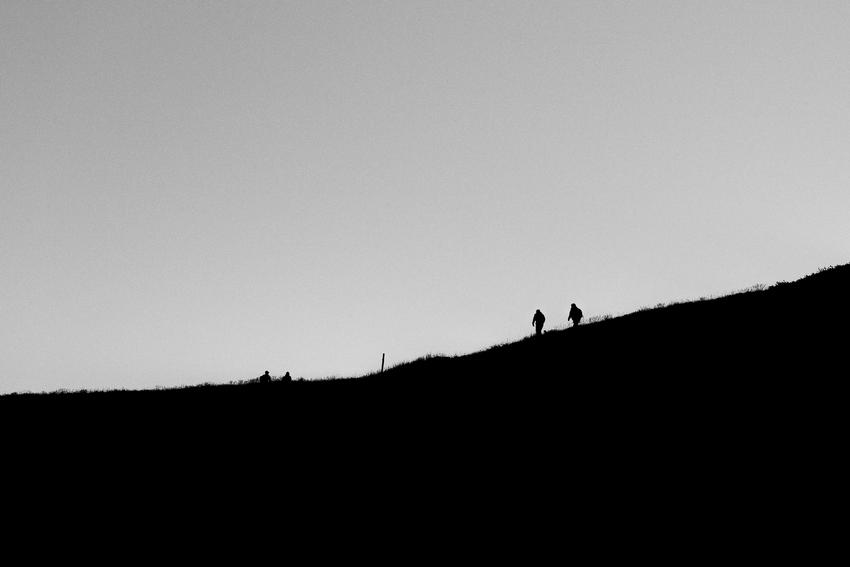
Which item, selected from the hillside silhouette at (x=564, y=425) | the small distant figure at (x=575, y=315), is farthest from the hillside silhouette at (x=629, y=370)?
the small distant figure at (x=575, y=315)

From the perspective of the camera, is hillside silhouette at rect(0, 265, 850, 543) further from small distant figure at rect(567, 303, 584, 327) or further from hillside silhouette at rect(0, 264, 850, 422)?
small distant figure at rect(567, 303, 584, 327)

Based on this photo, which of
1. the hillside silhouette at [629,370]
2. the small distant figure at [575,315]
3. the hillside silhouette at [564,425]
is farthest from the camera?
the small distant figure at [575,315]

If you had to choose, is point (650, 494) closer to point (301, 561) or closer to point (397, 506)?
point (397, 506)

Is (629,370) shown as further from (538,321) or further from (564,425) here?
(538,321)

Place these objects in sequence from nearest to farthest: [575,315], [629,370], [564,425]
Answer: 1. [564,425]
2. [629,370]
3. [575,315]

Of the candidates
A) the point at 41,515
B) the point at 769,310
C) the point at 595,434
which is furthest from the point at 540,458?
the point at 41,515

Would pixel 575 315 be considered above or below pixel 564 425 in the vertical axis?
above

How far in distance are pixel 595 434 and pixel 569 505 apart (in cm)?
383

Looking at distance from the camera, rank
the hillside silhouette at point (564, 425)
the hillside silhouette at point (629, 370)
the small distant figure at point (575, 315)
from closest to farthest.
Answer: the hillside silhouette at point (564, 425), the hillside silhouette at point (629, 370), the small distant figure at point (575, 315)

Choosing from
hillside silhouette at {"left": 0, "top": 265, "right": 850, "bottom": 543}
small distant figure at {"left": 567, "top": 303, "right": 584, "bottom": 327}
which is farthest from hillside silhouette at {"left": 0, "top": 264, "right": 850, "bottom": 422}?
small distant figure at {"left": 567, "top": 303, "right": 584, "bottom": 327}

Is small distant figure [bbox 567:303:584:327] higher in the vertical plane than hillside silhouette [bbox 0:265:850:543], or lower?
higher

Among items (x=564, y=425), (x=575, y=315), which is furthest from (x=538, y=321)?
(x=564, y=425)

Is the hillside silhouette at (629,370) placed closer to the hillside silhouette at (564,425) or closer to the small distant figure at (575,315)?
the hillside silhouette at (564,425)

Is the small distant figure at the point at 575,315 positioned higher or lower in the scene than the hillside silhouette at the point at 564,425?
higher
